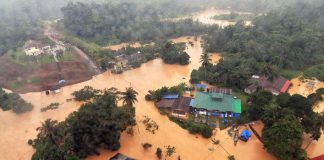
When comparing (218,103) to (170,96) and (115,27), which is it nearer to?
(170,96)

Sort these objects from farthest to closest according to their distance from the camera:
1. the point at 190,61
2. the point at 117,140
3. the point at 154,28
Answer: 1. the point at 154,28
2. the point at 190,61
3. the point at 117,140

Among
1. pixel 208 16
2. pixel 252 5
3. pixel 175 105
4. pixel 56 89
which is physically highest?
pixel 252 5

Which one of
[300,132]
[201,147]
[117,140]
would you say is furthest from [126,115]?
[300,132]

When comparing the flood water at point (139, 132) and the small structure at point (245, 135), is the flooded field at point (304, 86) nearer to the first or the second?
the small structure at point (245, 135)

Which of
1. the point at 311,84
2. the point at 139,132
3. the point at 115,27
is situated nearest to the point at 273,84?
the point at 311,84

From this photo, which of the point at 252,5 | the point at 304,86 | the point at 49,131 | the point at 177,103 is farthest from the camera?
the point at 252,5

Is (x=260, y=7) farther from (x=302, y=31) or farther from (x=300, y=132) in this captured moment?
(x=300, y=132)

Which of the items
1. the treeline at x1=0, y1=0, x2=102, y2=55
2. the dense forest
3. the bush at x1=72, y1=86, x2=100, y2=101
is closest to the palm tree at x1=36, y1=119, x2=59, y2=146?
the bush at x1=72, y1=86, x2=100, y2=101

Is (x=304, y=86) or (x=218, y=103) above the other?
(x=218, y=103)

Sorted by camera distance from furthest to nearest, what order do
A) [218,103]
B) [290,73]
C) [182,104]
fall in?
[290,73], [182,104], [218,103]
